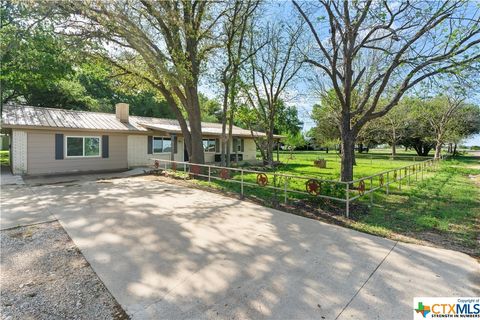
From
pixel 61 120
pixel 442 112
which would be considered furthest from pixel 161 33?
pixel 442 112

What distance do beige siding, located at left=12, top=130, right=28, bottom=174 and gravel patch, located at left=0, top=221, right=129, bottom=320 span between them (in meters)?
9.10

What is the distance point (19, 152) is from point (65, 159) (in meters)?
1.74

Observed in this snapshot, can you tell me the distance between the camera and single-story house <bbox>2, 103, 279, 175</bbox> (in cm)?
1139

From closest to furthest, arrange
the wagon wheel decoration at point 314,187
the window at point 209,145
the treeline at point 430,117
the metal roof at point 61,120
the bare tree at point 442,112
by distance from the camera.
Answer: the wagon wheel decoration at point 314,187, the metal roof at point 61,120, the window at point 209,145, the treeline at point 430,117, the bare tree at point 442,112

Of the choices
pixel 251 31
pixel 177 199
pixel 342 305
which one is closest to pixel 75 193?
pixel 177 199

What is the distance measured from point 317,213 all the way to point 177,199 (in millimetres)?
3936

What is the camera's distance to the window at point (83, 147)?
1269 centimetres

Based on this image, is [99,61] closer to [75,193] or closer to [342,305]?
[75,193]

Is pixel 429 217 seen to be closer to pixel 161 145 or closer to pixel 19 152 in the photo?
pixel 161 145

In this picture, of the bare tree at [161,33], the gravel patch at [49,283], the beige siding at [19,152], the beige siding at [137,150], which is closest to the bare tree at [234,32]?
the bare tree at [161,33]

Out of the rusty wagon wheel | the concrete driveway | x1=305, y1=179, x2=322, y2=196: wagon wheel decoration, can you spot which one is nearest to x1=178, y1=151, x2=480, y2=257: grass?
x1=305, y1=179, x2=322, y2=196: wagon wheel decoration

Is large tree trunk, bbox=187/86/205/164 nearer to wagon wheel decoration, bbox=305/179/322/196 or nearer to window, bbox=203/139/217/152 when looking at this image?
wagon wheel decoration, bbox=305/179/322/196

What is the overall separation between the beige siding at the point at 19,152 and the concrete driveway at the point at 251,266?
6852 mm

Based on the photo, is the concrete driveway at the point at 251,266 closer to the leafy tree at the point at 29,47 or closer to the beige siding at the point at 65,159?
the beige siding at the point at 65,159
